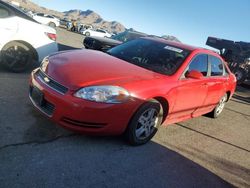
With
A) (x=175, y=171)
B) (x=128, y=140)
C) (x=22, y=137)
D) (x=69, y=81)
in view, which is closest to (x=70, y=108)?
(x=69, y=81)

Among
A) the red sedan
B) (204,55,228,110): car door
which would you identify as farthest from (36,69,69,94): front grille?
(204,55,228,110): car door

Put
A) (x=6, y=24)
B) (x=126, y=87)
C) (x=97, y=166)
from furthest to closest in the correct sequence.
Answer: (x=6, y=24), (x=126, y=87), (x=97, y=166)

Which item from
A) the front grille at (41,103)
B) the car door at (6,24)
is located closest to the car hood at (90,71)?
the front grille at (41,103)

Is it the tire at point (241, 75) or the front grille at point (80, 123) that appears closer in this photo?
the front grille at point (80, 123)

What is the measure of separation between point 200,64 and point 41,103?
3.14 metres

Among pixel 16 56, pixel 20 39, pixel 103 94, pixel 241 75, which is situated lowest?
pixel 241 75

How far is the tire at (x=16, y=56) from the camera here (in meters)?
7.02

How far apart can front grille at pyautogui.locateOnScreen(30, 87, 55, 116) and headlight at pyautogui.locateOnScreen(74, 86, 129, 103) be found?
0.48 metres

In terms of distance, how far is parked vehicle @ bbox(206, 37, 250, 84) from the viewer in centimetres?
1678

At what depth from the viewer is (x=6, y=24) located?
6867mm

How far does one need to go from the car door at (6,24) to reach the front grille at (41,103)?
256cm

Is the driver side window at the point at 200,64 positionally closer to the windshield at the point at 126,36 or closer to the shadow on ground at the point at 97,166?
the shadow on ground at the point at 97,166

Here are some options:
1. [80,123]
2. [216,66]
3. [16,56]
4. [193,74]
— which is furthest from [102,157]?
[16,56]

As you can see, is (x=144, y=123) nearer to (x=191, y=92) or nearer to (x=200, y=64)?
(x=191, y=92)
